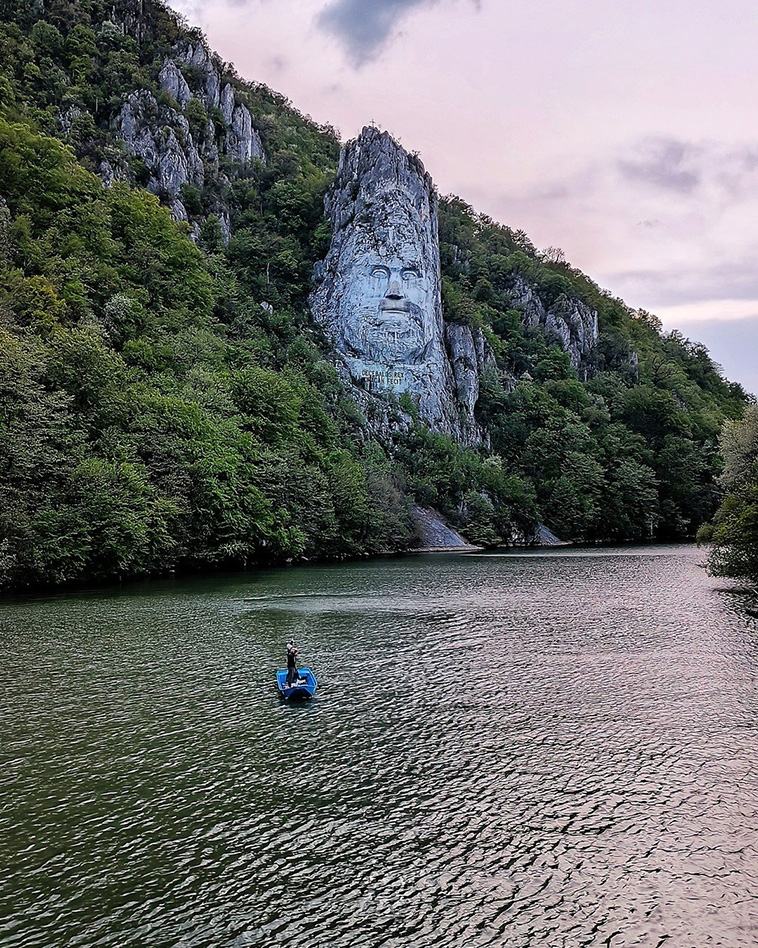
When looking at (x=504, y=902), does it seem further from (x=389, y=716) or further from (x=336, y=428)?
(x=336, y=428)

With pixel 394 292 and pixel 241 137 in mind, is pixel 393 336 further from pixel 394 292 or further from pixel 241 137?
pixel 241 137

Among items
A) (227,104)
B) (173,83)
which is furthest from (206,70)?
(173,83)

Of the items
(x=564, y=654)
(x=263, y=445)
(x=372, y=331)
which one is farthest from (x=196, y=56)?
(x=564, y=654)

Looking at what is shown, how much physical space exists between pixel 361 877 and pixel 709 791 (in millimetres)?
7805

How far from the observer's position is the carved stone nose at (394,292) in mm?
111750

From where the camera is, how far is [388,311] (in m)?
111

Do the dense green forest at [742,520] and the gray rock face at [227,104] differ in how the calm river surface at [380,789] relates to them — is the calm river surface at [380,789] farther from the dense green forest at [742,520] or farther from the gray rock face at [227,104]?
the gray rock face at [227,104]

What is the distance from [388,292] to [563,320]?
A: 56.4 metres

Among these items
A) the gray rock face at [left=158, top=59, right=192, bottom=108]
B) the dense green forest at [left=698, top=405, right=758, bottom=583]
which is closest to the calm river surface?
the dense green forest at [left=698, top=405, right=758, bottom=583]

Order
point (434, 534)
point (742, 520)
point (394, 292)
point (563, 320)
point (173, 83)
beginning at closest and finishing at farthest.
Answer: point (742, 520) < point (434, 534) < point (394, 292) < point (173, 83) < point (563, 320)

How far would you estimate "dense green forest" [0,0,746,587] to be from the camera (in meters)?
49.1

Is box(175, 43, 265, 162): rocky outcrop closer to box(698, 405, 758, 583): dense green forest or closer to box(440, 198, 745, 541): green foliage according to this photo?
box(440, 198, 745, 541): green foliage

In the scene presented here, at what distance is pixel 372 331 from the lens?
110m

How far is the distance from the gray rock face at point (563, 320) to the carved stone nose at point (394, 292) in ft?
163
